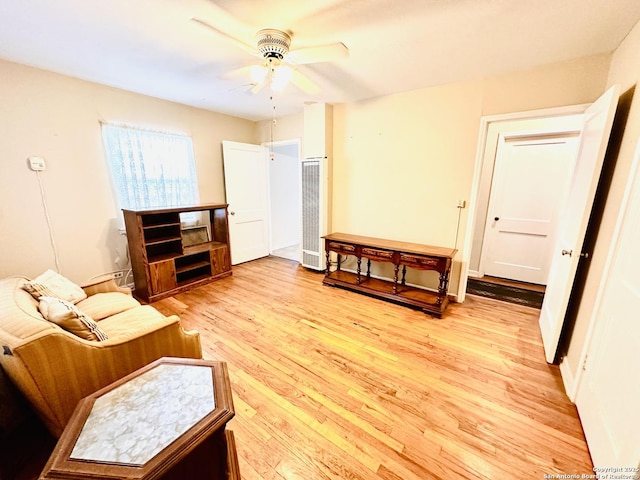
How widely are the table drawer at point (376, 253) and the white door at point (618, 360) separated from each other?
5.69 ft

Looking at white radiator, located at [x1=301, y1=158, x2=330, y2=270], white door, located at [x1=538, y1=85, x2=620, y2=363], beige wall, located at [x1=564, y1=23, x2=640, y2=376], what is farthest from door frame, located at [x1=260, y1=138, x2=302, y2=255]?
beige wall, located at [x1=564, y1=23, x2=640, y2=376]

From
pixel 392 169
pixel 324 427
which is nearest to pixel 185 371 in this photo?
pixel 324 427

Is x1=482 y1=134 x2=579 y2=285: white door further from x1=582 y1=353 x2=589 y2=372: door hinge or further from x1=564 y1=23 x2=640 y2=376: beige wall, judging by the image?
x1=582 y1=353 x2=589 y2=372: door hinge

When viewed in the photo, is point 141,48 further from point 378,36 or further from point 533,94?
point 533,94

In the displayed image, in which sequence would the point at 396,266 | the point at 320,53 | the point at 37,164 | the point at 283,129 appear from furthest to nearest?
the point at 283,129 < the point at 396,266 < the point at 37,164 < the point at 320,53

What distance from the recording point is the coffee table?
742 mm

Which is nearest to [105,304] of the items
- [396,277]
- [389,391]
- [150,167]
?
[150,167]

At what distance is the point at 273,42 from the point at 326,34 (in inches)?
16.1

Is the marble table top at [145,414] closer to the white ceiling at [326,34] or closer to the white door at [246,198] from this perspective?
the white ceiling at [326,34]

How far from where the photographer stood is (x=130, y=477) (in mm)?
709

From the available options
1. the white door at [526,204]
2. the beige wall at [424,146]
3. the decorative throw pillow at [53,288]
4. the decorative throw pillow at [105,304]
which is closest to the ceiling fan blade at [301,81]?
the beige wall at [424,146]

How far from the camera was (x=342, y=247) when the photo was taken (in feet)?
11.1

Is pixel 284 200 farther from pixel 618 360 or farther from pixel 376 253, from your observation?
pixel 618 360

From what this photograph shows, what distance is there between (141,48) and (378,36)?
1.91m
